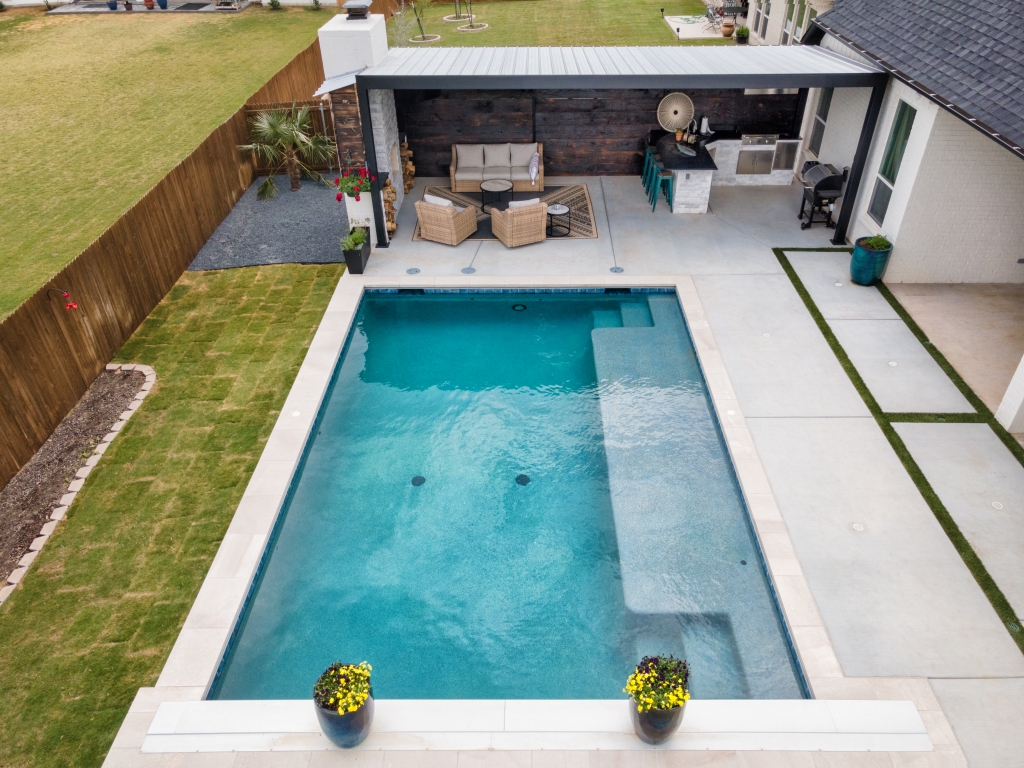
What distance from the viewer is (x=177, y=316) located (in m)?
11.4

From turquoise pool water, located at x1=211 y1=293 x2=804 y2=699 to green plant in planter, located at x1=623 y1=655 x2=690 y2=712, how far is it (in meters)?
1.04

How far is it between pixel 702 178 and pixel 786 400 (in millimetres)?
6541

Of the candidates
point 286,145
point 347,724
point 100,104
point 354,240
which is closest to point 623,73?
point 354,240

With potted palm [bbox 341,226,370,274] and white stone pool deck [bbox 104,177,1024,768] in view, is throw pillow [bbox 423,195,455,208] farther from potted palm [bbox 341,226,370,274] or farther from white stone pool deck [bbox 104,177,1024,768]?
white stone pool deck [bbox 104,177,1024,768]

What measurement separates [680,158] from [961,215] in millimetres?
5246

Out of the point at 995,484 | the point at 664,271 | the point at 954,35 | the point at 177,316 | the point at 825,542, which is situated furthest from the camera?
the point at 664,271

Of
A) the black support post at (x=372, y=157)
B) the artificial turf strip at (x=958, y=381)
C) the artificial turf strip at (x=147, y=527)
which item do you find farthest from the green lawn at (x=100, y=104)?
the artificial turf strip at (x=958, y=381)

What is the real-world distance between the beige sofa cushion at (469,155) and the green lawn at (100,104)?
272 inches

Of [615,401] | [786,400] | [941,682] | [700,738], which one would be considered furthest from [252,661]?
[786,400]

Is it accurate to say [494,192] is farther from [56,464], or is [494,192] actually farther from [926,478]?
[926,478]

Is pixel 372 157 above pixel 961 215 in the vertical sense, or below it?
above

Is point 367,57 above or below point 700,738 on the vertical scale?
above

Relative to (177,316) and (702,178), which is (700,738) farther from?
(702,178)

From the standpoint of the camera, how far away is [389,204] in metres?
13.4
